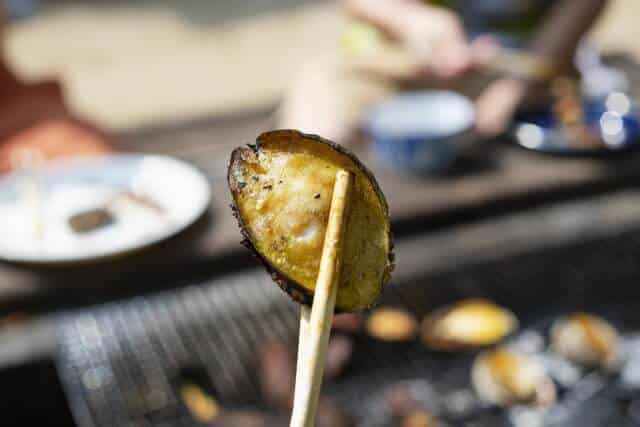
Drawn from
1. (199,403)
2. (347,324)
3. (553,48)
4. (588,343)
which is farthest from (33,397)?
(553,48)

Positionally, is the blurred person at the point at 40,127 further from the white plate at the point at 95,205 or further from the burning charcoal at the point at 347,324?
the burning charcoal at the point at 347,324

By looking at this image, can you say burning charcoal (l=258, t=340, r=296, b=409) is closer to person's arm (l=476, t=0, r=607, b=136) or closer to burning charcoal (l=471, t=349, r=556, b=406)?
burning charcoal (l=471, t=349, r=556, b=406)

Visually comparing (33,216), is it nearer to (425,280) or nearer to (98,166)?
(98,166)

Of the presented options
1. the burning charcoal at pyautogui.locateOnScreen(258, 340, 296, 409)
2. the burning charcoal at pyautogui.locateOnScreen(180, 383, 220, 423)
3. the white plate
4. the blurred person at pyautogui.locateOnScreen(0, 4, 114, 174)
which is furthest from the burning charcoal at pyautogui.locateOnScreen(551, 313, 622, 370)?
the blurred person at pyautogui.locateOnScreen(0, 4, 114, 174)

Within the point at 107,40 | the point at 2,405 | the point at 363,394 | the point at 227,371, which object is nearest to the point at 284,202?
the point at 363,394

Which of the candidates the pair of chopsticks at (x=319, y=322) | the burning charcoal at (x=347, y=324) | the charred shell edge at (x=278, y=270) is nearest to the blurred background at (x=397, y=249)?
the burning charcoal at (x=347, y=324)

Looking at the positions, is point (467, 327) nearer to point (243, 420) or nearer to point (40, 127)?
point (243, 420)
